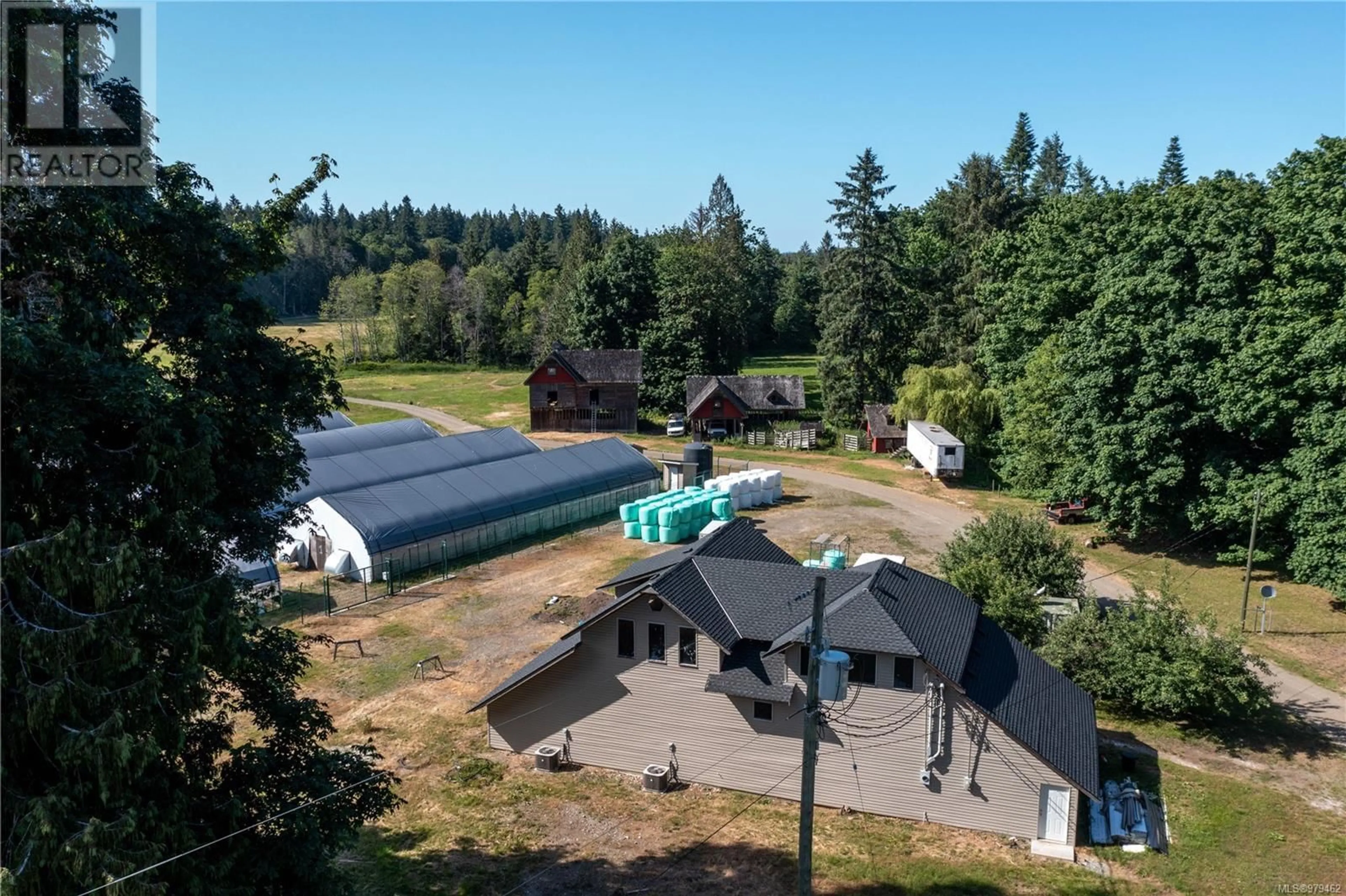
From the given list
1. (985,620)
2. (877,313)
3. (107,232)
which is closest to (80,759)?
(107,232)

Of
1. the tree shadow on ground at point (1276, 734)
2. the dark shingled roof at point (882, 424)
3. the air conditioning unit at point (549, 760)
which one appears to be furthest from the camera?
the dark shingled roof at point (882, 424)

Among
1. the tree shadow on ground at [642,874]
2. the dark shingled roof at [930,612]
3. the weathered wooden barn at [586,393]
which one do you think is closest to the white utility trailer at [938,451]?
the weathered wooden barn at [586,393]

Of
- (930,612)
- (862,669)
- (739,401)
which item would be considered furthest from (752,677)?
(739,401)

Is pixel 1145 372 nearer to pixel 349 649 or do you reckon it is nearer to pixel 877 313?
pixel 877 313

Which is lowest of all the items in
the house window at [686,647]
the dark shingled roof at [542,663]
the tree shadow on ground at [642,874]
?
the tree shadow on ground at [642,874]

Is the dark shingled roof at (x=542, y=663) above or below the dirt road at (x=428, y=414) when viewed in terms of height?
below

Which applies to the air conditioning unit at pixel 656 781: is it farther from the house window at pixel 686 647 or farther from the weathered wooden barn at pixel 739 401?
the weathered wooden barn at pixel 739 401

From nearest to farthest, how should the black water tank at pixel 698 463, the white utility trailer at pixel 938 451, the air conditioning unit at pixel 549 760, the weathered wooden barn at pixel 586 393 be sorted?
1. the air conditioning unit at pixel 549 760
2. the black water tank at pixel 698 463
3. the white utility trailer at pixel 938 451
4. the weathered wooden barn at pixel 586 393
